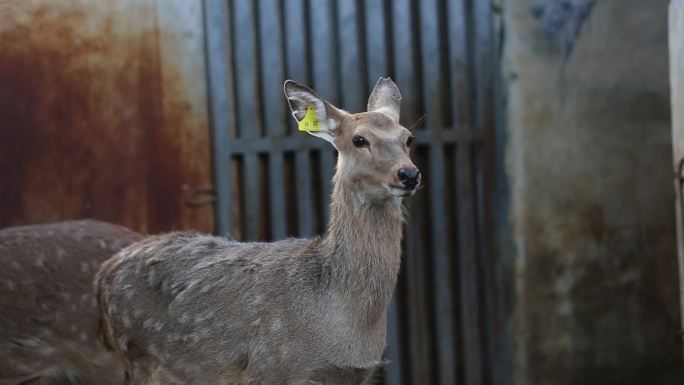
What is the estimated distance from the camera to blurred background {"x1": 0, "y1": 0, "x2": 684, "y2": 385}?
334 inches

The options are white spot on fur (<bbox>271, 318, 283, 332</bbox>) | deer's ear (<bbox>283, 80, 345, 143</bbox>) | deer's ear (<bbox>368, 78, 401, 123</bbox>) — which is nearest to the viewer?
white spot on fur (<bbox>271, 318, 283, 332</bbox>)

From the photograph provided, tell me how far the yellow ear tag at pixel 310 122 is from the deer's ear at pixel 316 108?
0.01 metres

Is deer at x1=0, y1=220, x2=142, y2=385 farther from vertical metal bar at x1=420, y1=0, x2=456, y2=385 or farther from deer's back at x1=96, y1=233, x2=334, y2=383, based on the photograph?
vertical metal bar at x1=420, y1=0, x2=456, y2=385

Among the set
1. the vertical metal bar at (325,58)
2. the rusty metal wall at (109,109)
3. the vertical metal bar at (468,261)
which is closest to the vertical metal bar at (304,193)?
the vertical metal bar at (325,58)

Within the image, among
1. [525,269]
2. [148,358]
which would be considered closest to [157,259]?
[148,358]

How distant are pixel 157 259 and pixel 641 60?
3820 millimetres

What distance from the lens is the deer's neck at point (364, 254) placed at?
5.91m

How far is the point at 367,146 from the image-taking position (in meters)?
6.01

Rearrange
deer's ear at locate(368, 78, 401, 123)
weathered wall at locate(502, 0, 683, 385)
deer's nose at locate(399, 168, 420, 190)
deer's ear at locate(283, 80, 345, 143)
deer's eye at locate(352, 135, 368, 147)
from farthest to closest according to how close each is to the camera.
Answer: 1. weathered wall at locate(502, 0, 683, 385)
2. deer's ear at locate(368, 78, 401, 123)
3. deer's ear at locate(283, 80, 345, 143)
4. deer's eye at locate(352, 135, 368, 147)
5. deer's nose at locate(399, 168, 420, 190)

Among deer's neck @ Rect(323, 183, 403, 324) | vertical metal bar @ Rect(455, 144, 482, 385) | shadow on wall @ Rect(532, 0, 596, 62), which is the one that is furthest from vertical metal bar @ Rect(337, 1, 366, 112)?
deer's neck @ Rect(323, 183, 403, 324)

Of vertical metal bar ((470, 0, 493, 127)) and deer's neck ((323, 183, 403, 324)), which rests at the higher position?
vertical metal bar ((470, 0, 493, 127))

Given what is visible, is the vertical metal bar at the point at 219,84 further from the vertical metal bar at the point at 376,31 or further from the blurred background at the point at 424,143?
the vertical metal bar at the point at 376,31

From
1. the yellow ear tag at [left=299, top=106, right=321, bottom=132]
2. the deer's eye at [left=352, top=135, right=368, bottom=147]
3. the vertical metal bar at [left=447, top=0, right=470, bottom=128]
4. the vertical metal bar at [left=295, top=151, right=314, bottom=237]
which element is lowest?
the vertical metal bar at [left=295, top=151, right=314, bottom=237]

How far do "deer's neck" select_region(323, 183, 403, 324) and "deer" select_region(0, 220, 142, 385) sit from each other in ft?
5.46
